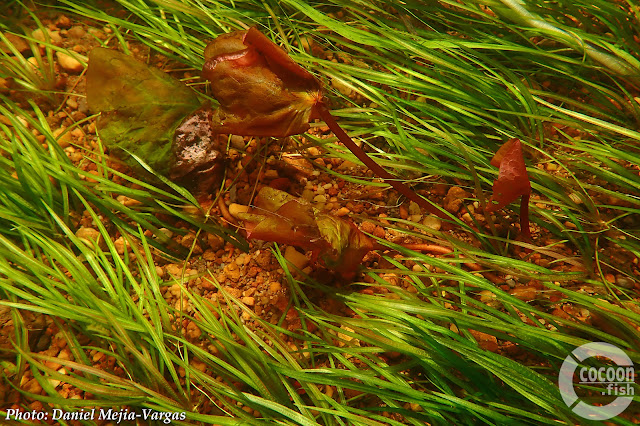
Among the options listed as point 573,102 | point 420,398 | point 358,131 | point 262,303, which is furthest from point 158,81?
→ point 573,102

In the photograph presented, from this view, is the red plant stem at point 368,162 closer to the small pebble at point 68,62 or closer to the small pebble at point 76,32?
the small pebble at point 68,62

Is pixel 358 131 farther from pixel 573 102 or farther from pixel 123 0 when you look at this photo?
pixel 123 0

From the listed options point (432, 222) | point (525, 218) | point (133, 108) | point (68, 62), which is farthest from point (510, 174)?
point (68, 62)

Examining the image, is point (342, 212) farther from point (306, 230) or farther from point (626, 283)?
point (626, 283)

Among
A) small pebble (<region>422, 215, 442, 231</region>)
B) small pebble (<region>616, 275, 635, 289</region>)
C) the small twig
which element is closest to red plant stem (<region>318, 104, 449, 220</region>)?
small pebble (<region>422, 215, 442, 231</region>)

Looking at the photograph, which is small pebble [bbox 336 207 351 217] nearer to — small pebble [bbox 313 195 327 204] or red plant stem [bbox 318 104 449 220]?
small pebble [bbox 313 195 327 204]

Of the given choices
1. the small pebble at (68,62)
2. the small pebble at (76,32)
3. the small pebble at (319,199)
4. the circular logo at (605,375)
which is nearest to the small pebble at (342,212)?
the small pebble at (319,199)
